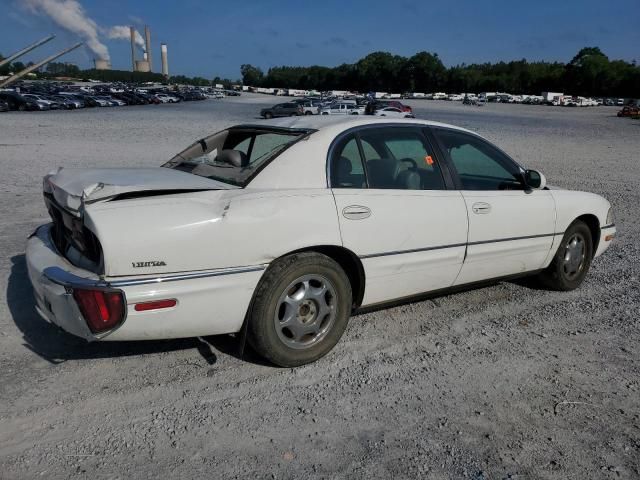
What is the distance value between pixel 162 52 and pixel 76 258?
210723 mm

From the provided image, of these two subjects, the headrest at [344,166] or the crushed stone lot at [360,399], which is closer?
the crushed stone lot at [360,399]

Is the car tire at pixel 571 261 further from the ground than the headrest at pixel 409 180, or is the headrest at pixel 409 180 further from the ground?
the headrest at pixel 409 180

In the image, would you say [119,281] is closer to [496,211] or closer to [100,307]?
[100,307]

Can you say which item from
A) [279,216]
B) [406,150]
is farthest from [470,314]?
[279,216]

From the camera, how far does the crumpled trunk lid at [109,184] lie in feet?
9.96

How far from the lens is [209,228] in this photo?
2977 millimetres

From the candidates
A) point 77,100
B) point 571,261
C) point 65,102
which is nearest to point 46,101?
point 65,102

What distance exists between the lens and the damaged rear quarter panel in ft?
9.24

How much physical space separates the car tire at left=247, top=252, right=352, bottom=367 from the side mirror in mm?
1973

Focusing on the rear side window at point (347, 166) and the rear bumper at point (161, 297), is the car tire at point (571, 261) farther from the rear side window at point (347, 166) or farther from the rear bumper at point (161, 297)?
the rear bumper at point (161, 297)

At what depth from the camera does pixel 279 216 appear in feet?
10.5

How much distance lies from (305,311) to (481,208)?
1.62 m

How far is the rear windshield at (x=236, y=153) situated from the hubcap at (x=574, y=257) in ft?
9.06

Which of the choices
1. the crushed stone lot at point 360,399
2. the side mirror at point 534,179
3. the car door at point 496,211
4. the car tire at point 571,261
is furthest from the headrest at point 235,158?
the car tire at point 571,261
